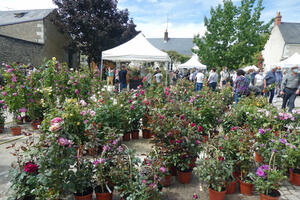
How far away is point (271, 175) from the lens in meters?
2.18

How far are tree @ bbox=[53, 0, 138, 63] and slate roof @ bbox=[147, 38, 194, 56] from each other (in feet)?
89.9

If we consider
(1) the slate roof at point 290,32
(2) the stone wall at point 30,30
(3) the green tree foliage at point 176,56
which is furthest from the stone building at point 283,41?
(2) the stone wall at point 30,30

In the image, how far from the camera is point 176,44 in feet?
148

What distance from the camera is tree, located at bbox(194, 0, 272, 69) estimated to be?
48.1ft

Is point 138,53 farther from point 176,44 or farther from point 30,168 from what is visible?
point 176,44

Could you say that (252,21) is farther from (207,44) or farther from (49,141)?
(49,141)

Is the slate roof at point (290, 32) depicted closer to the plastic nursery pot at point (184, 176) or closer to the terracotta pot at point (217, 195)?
the plastic nursery pot at point (184, 176)

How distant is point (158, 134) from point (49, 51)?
15.6 m

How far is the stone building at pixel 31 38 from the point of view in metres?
11.3

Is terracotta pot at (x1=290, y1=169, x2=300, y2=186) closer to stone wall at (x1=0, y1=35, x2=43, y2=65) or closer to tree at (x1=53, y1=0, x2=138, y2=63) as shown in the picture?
stone wall at (x1=0, y1=35, x2=43, y2=65)

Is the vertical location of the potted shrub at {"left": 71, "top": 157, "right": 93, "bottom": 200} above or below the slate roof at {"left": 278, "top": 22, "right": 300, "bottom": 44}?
below

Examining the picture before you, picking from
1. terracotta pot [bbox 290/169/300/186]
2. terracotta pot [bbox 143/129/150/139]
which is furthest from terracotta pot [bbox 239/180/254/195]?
terracotta pot [bbox 143/129/150/139]

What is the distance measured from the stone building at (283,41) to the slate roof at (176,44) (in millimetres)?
18854

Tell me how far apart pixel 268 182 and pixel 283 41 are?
1053 inches
